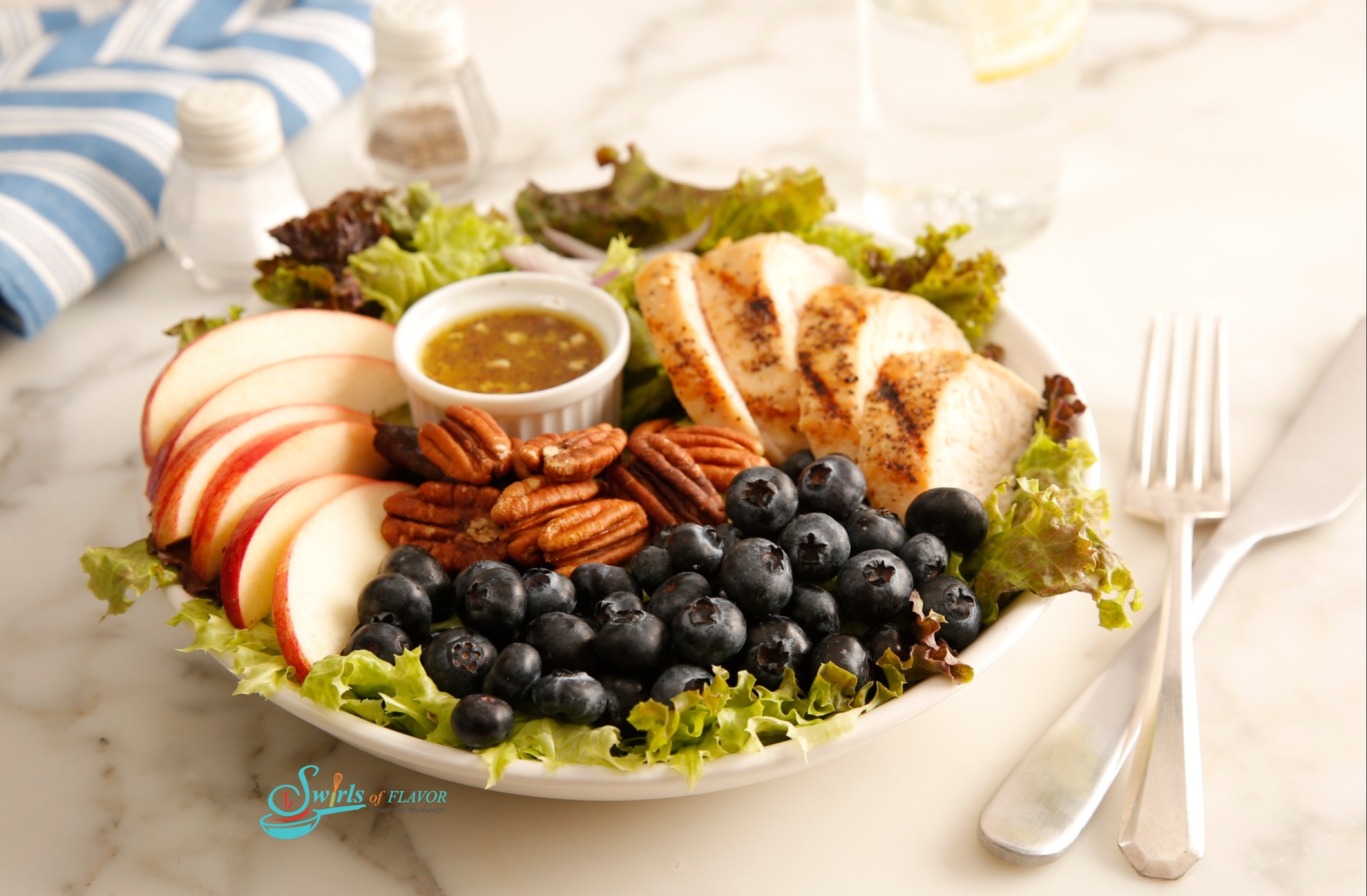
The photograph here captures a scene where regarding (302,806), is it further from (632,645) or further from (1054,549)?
(1054,549)

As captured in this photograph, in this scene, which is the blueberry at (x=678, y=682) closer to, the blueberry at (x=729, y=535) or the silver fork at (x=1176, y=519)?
the blueberry at (x=729, y=535)

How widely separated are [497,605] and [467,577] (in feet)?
0.39

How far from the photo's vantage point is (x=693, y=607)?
1.84m

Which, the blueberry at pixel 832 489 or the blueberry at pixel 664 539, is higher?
A: the blueberry at pixel 832 489

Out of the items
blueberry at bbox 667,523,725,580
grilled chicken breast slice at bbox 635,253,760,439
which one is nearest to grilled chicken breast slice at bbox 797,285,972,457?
Result: grilled chicken breast slice at bbox 635,253,760,439

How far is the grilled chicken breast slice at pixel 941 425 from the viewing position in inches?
88.6

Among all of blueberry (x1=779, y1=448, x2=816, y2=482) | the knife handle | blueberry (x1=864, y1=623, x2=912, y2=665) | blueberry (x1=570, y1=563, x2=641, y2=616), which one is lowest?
the knife handle

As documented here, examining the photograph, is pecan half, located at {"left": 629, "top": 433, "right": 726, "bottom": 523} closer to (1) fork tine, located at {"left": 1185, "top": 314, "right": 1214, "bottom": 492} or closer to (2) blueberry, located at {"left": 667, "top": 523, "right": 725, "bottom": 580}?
(2) blueberry, located at {"left": 667, "top": 523, "right": 725, "bottom": 580}

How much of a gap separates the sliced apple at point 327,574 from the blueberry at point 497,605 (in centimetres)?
25

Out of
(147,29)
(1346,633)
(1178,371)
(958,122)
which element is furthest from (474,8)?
(1346,633)

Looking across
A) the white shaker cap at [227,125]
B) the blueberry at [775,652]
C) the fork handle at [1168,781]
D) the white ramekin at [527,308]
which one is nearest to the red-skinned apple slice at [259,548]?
the white ramekin at [527,308]

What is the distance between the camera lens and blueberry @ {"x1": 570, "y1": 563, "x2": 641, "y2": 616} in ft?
6.55

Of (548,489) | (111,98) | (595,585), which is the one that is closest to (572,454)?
(548,489)

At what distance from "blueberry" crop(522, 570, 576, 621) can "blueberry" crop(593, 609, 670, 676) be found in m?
0.13
